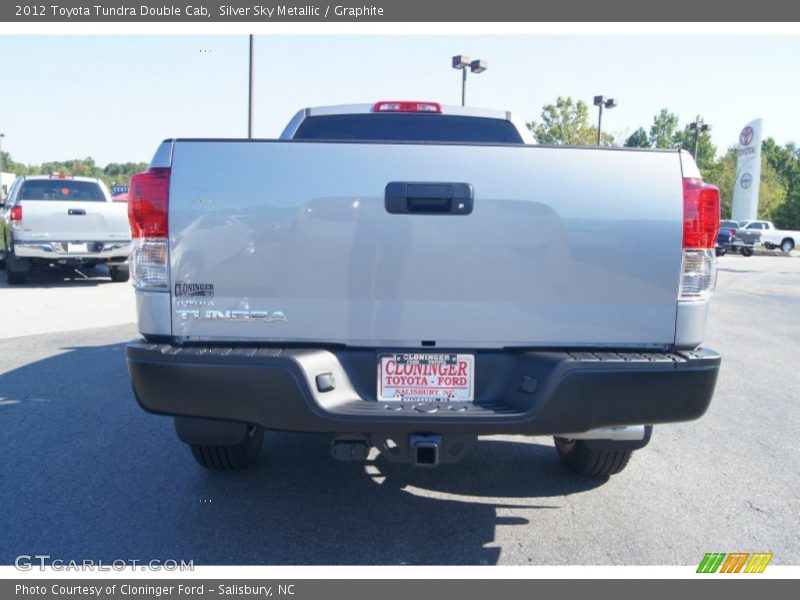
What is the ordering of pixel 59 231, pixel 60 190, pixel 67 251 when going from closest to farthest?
pixel 59 231
pixel 67 251
pixel 60 190

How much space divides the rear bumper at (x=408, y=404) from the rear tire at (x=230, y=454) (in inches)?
42.4

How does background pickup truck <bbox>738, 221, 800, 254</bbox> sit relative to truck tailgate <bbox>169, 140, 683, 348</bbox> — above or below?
below

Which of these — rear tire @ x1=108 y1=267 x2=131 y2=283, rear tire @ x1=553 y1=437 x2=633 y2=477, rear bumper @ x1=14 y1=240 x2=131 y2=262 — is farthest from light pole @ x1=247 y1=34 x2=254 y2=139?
rear tire @ x1=553 y1=437 x2=633 y2=477

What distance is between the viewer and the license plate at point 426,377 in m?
2.97

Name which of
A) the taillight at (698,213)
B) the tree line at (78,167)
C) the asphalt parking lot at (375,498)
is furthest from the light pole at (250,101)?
the tree line at (78,167)

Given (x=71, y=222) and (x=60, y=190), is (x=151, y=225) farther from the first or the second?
(x=60, y=190)

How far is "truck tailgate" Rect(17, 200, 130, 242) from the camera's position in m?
12.9

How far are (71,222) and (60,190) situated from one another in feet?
4.60

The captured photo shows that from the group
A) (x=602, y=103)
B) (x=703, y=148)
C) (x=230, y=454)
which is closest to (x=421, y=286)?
(x=230, y=454)

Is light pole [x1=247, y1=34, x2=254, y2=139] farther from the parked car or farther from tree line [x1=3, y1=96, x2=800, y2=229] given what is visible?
the parked car

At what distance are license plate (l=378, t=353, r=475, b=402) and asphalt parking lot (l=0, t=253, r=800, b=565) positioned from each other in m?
0.82

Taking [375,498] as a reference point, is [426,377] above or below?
above

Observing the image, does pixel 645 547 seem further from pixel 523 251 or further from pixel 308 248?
pixel 308 248

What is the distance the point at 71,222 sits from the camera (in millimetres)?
13062
